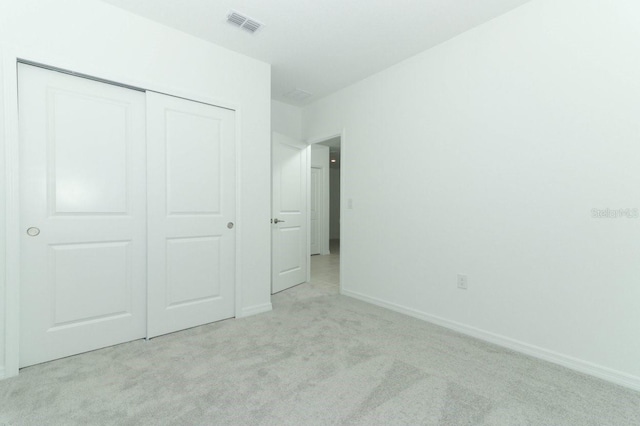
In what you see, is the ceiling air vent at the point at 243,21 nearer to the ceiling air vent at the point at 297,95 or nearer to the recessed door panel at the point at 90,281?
the ceiling air vent at the point at 297,95

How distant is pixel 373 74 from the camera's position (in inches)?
136

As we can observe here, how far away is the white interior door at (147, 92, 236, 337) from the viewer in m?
2.55

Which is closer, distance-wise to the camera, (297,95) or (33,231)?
(33,231)

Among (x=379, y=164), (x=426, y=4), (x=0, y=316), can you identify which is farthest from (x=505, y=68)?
(x=0, y=316)

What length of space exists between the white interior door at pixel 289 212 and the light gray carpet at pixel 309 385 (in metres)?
1.40

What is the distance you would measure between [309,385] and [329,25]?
2.74 metres

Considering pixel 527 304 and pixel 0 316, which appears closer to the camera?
pixel 0 316

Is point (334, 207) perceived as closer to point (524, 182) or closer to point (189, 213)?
point (189, 213)

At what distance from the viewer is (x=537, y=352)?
2217mm

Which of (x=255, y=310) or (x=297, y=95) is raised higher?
(x=297, y=95)

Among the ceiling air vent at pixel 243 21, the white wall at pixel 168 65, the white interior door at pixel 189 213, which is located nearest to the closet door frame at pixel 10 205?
the white wall at pixel 168 65

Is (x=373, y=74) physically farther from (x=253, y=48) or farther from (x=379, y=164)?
(x=253, y=48)

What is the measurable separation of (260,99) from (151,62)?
1022 mm

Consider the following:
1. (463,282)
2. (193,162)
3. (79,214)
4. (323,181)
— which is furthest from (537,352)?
(323,181)
